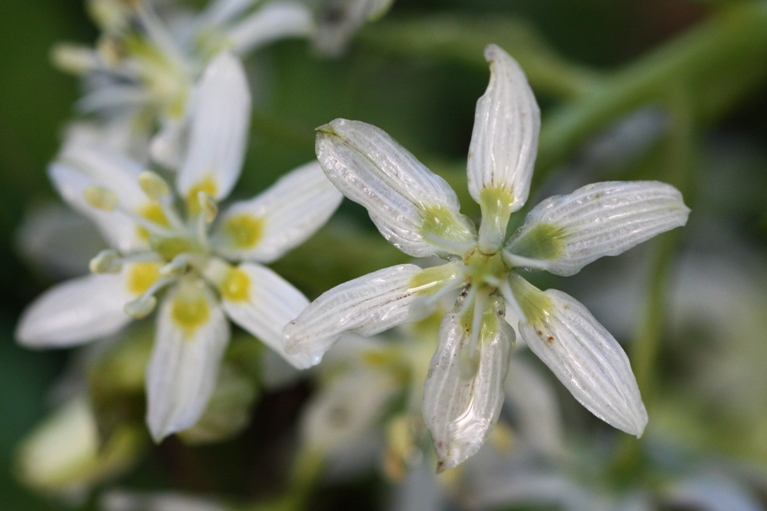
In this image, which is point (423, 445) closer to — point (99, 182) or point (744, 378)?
point (99, 182)

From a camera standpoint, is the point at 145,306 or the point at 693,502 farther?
the point at 693,502

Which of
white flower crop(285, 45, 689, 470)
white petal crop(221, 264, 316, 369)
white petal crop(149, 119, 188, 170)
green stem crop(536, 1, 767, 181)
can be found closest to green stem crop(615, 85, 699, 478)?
green stem crop(536, 1, 767, 181)

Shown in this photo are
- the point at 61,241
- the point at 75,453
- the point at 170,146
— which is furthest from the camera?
the point at 61,241

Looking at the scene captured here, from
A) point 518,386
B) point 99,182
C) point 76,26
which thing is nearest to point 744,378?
point 518,386

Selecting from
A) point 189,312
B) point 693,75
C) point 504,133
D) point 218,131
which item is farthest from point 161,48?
point 693,75

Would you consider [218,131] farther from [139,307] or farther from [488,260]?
[488,260]

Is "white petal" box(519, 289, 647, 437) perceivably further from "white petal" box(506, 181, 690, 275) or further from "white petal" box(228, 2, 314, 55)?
"white petal" box(228, 2, 314, 55)
